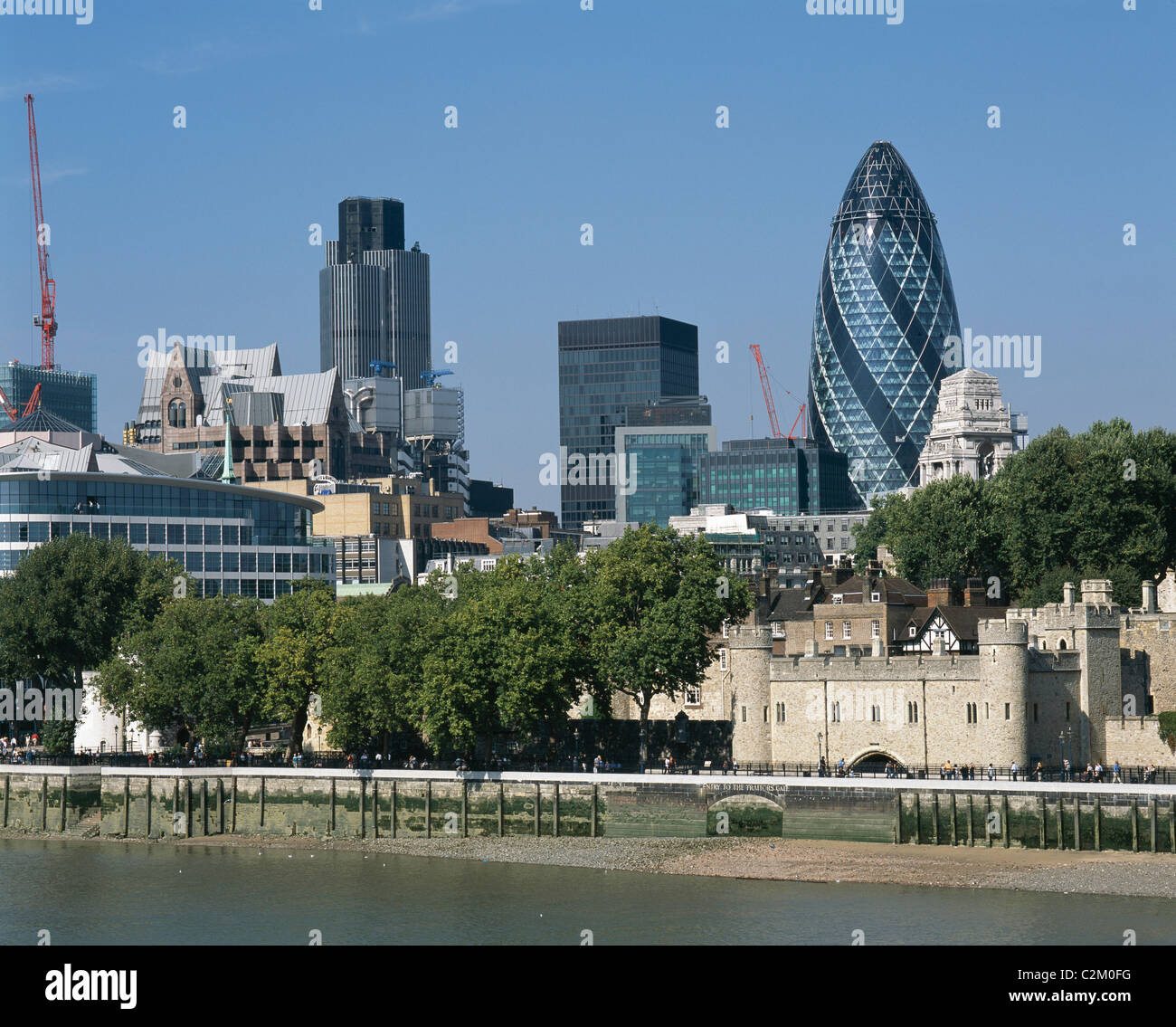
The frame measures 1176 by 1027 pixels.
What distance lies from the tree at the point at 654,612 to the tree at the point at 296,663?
1382cm

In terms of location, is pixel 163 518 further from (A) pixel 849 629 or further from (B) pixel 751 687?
(B) pixel 751 687

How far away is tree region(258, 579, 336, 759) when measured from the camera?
324 ft

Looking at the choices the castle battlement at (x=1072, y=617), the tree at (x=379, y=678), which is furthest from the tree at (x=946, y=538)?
the tree at (x=379, y=678)

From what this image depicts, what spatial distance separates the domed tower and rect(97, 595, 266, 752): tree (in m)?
36.2

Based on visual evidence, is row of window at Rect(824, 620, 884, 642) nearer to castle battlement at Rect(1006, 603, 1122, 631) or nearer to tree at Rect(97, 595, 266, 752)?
castle battlement at Rect(1006, 603, 1122, 631)

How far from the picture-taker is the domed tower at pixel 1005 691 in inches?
3413

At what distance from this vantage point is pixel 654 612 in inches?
3819

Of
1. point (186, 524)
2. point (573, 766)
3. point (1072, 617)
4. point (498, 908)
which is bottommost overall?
point (498, 908)

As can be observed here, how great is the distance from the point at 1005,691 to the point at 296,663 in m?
35.3

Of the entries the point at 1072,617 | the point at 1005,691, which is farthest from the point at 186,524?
the point at 1005,691

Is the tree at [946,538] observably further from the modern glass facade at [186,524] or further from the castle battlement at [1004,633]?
the modern glass facade at [186,524]
